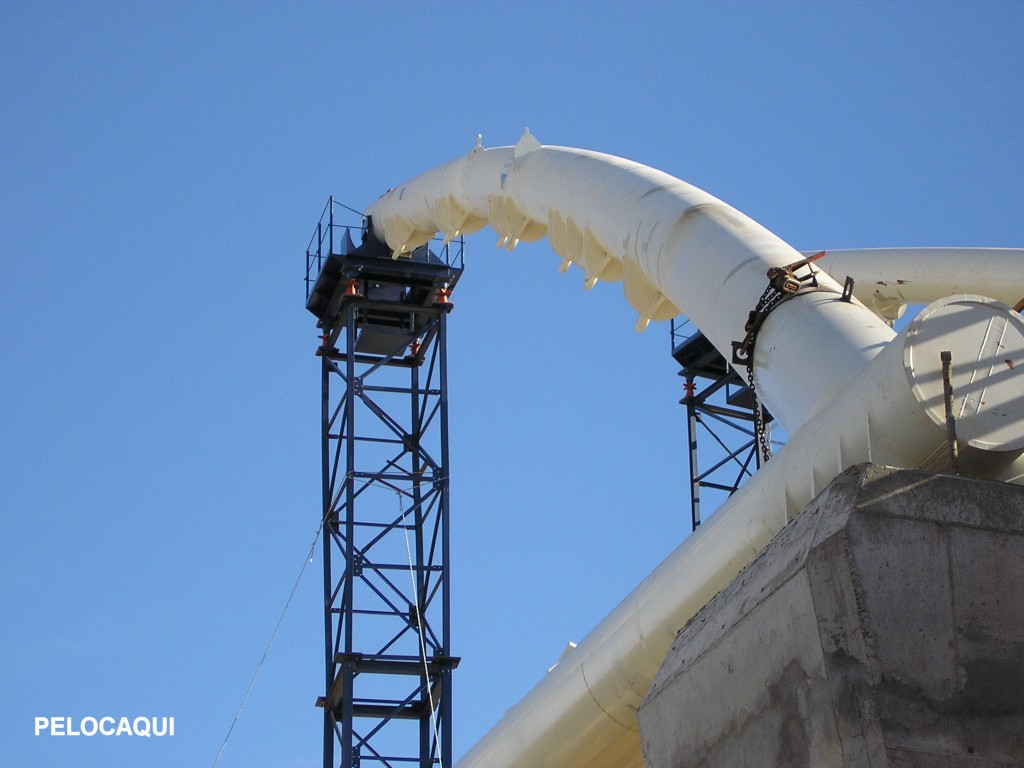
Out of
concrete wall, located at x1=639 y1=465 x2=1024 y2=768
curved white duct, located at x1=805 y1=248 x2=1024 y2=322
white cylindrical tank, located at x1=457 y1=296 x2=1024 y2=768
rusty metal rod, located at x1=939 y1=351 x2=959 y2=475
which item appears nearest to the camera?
concrete wall, located at x1=639 y1=465 x2=1024 y2=768

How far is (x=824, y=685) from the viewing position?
7.55 meters

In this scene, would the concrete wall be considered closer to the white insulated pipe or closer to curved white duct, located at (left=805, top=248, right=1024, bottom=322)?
the white insulated pipe

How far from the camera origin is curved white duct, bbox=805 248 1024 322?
64.8 feet

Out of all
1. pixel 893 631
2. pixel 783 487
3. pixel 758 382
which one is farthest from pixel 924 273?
pixel 893 631

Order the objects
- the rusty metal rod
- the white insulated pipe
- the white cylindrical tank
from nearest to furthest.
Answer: the rusty metal rod < the white cylindrical tank < the white insulated pipe

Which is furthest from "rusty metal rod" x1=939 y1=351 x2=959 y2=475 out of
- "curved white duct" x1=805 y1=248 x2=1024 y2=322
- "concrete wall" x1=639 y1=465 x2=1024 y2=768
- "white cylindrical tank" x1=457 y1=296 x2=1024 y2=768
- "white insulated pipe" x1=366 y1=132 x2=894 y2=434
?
"curved white duct" x1=805 y1=248 x2=1024 y2=322

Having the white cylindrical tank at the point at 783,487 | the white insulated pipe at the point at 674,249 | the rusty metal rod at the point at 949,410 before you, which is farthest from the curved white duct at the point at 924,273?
the rusty metal rod at the point at 949,410

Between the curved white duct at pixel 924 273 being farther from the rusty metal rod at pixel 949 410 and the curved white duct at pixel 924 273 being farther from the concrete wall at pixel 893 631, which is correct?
the concrete wall at pixel 893 631

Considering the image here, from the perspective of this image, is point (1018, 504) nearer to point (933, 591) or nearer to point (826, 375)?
point (933, 591)

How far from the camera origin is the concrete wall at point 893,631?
24.2 ft

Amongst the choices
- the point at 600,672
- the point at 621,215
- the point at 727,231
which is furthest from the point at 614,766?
the point at 621,215

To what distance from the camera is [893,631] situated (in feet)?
24.6

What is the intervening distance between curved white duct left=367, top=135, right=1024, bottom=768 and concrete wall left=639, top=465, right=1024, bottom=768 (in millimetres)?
1524

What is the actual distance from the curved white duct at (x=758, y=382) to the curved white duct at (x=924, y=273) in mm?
4431
